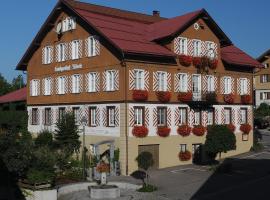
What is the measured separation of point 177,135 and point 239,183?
8948 mm

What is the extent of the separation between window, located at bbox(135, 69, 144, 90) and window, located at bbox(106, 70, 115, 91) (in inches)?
74.0

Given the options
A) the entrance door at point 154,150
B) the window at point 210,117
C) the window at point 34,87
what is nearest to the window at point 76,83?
the window at point 34,87

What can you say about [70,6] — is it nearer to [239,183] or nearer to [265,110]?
[239,183]

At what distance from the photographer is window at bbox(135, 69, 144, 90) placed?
119ft

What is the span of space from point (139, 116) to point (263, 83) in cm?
5534

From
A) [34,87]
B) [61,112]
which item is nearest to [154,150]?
[61,112]

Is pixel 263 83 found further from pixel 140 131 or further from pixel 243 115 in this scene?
pixel 140 131

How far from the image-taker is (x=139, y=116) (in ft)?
120

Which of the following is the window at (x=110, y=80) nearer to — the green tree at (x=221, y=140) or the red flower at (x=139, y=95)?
the red flower at (x=139, y=95)

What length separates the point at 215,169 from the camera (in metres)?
35.5

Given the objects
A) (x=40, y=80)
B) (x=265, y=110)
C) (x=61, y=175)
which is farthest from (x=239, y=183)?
(x=265, y=110)

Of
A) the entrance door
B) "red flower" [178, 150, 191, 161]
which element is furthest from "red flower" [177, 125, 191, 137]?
the entrance door

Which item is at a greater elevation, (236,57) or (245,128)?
(236,57)

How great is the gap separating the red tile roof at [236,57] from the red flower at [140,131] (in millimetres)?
11343
